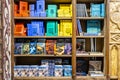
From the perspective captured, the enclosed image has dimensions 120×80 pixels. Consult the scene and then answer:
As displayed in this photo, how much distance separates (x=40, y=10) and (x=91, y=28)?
0.98 metres

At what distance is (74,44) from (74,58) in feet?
0.81

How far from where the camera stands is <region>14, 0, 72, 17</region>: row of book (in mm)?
3988

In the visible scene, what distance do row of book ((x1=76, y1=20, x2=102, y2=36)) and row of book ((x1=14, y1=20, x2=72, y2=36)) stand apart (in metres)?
0.17

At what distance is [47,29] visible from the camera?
4.03 m

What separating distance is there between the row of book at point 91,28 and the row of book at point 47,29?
17 centimetres

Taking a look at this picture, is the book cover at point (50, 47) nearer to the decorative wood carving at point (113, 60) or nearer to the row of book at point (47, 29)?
the row of book at point (47, 29)

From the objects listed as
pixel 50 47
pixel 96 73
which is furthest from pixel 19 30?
pixel 96 73

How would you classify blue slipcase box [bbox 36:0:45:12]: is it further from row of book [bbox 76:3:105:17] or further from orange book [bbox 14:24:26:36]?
row of book [bbox 76:3:105:17]

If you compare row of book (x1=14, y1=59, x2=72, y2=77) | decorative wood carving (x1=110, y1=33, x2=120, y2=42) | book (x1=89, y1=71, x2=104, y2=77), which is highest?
decorative wood carving (x1=110, y1=33, x2=120, y2=42)

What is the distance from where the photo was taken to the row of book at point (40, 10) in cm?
399

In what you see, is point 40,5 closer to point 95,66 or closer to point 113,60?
point 95,66

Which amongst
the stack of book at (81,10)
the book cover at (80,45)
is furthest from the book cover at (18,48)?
the stack of book at (81,10)

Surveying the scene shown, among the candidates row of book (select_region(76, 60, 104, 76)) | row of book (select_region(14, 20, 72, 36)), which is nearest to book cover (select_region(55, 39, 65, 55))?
row of book (select_region(14, 20, 72, 36))

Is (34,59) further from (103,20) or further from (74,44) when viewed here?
(103,20)
